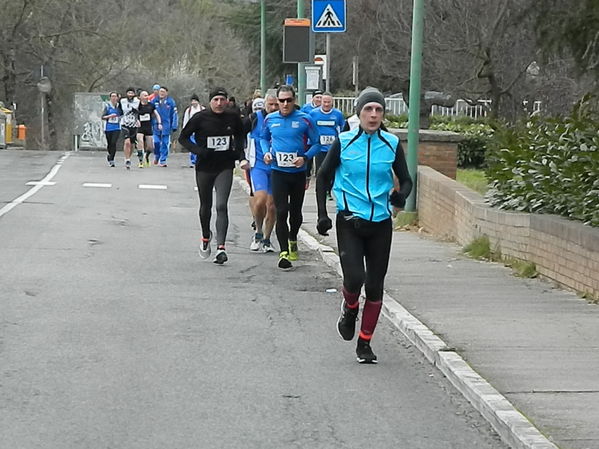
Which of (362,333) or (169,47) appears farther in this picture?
(169,47)

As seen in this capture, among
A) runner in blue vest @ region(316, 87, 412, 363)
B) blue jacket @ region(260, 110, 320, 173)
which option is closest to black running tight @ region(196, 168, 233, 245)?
blue jacket @ region(260, 110, 320, 173)

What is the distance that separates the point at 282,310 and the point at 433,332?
181cm

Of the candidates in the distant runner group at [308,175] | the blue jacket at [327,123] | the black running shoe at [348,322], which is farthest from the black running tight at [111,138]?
the black running shoe at [348,322]

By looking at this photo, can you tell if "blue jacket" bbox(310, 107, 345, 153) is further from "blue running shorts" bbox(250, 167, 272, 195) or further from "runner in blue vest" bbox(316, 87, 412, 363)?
"runner in blue vest" bbox(316, 87, 412, 363)

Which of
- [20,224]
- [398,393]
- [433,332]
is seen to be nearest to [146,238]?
[20,224]

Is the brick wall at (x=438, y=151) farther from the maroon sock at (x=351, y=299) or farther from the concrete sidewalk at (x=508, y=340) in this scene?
the maroon sock at (x=351, y=299)

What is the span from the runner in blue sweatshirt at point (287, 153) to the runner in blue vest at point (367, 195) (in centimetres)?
456

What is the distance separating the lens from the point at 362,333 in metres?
8.66

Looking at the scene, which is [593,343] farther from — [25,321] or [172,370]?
[25,321]

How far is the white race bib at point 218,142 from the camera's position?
13.7 meters

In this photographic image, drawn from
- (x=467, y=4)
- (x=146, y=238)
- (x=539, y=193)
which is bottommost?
(x=146, y=238)

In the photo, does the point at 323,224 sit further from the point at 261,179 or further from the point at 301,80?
the point at 301,80

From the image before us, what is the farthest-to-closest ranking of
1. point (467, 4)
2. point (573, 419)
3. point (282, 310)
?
point (467, 4)
point (282, 310)
point (573, 419)

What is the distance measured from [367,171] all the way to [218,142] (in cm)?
534
